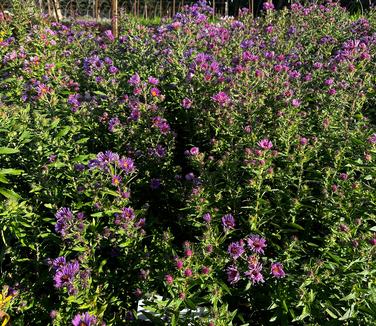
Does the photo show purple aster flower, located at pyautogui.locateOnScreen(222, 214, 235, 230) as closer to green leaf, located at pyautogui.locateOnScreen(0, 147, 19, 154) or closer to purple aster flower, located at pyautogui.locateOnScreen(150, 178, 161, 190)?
purple aster flower, located at pyautogui.locateOnScreen(150, 178, 161, 190)

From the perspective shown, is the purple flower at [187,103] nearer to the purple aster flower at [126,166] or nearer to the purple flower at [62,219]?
the purple aster flower at [126,166]

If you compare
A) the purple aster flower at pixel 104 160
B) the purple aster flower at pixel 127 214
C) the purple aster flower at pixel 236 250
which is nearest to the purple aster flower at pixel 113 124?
the purple aster flower at pixel 104 160

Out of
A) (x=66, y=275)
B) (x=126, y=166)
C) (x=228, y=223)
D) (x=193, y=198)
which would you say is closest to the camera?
(x=66, y=275)

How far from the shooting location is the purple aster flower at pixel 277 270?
2.07 meters

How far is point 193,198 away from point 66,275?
0.77m

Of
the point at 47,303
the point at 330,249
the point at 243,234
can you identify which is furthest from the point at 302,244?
the point at 47,303

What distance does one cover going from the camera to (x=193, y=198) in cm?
240

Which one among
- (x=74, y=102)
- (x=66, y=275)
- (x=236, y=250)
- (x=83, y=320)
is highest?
(x=74, y=102)

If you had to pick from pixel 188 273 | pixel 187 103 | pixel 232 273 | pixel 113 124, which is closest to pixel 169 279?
pixel 188 273

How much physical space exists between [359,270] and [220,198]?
823 mm

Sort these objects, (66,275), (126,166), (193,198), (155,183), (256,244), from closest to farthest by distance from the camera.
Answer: (66,275) < (256,244) < (193,198) < (126,166) < (155,183)

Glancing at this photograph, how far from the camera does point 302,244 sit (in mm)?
2488

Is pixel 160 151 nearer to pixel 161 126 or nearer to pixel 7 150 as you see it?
pixel 161 126

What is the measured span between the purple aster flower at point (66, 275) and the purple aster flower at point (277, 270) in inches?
36.7
